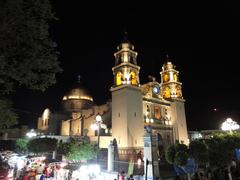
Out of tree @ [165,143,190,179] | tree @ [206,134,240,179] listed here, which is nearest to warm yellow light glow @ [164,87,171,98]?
tree @ [206,134,240,179]

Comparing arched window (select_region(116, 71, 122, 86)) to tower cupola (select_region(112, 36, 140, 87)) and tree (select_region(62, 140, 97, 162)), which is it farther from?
tree (select_region(62, 140, 97, 162))

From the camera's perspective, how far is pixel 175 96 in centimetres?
3725

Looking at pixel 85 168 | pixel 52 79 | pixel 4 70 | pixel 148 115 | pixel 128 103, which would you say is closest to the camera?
pixel 4 70

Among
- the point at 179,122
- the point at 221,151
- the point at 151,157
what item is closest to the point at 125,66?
the point at 179,122

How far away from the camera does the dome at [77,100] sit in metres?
46.5

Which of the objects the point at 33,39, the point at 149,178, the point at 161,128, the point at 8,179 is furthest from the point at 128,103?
the point at 33,39

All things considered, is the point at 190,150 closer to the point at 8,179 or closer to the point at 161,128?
the point at 8,179

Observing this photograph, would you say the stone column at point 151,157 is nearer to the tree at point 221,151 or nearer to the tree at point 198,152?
the tree at point 198,152

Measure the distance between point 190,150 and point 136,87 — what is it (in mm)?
16294

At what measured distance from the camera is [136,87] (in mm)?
29953

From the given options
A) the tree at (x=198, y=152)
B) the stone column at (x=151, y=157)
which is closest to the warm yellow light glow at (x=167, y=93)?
the tree at (x=198, y=152)

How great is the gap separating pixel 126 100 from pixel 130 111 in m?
1.52

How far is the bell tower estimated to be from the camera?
124 feet

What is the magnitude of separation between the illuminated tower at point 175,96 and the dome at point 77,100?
1757 centimetres
